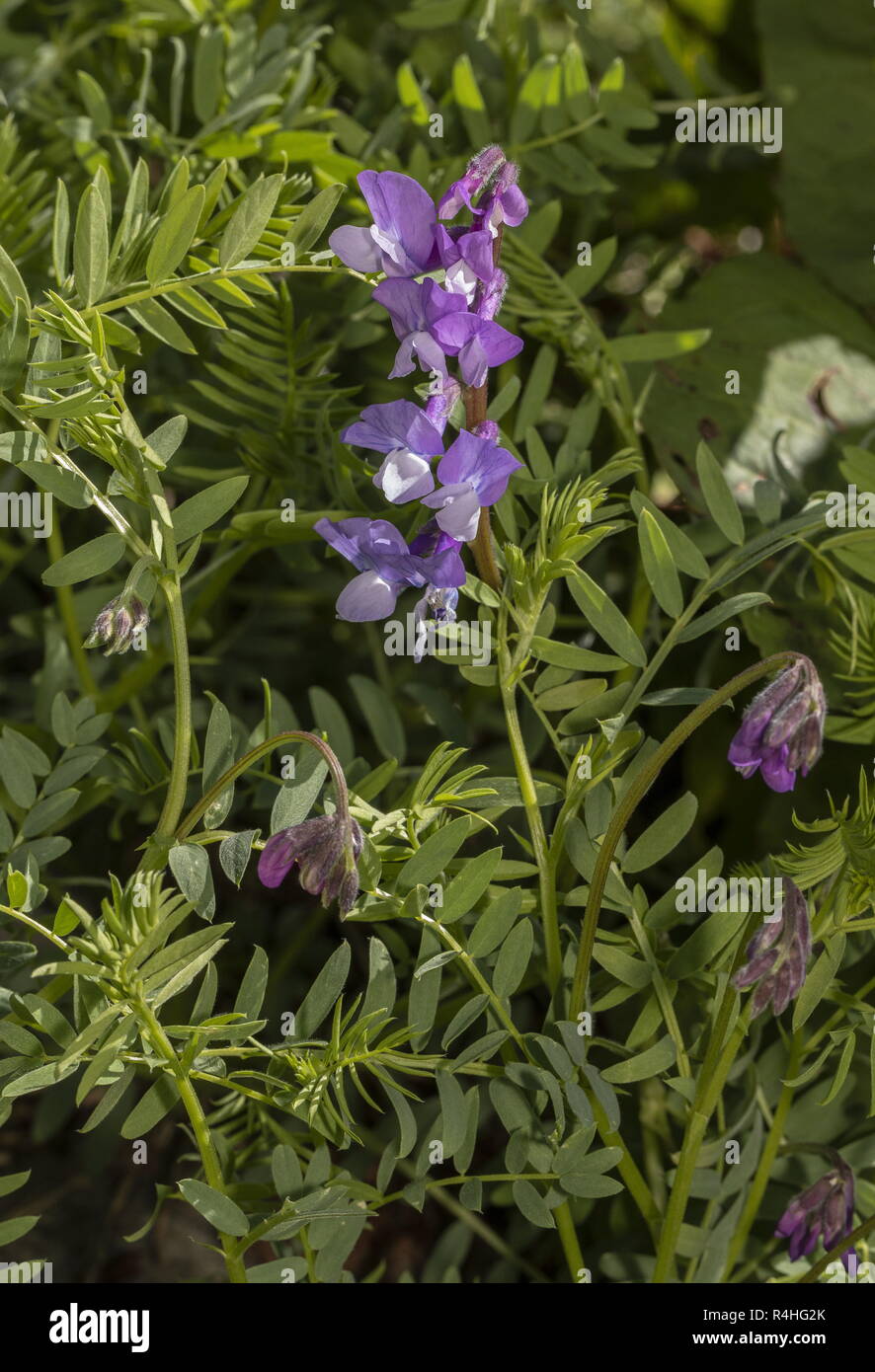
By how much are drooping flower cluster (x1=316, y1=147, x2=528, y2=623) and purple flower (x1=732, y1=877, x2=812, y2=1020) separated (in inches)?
6.5

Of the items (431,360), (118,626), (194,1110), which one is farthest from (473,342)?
(194,1110)

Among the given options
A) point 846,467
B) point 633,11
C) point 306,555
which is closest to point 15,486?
point 306,555

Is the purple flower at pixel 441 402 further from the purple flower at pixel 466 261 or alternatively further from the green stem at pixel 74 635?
the green stem at pixel 74 635

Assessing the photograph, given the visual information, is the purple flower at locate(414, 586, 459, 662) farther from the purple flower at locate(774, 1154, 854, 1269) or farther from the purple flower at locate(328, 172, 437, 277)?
the purple flower at locate(774, 1154, 854, 1269)

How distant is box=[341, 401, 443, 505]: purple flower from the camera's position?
432 millimetres

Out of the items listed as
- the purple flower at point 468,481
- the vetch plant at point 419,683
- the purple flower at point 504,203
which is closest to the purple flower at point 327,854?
the vetch plant at point 419,683

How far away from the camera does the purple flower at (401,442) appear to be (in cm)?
43

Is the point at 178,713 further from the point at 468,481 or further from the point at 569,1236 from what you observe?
the point at 569,1236

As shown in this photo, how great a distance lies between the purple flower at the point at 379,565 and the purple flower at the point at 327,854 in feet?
0.25

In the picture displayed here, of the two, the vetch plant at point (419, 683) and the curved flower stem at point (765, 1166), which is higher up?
the vetch plant at point (419, 683)

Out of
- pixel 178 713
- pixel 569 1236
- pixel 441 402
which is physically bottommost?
pixel 569 1236

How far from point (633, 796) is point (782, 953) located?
0.26ft

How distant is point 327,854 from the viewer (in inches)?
17.1

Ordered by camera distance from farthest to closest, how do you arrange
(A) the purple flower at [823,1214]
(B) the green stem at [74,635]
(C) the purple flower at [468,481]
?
(B) the green stem at [74,635], (A) the purple flower at [823,1214], (C) the purple flower at [468,481]
